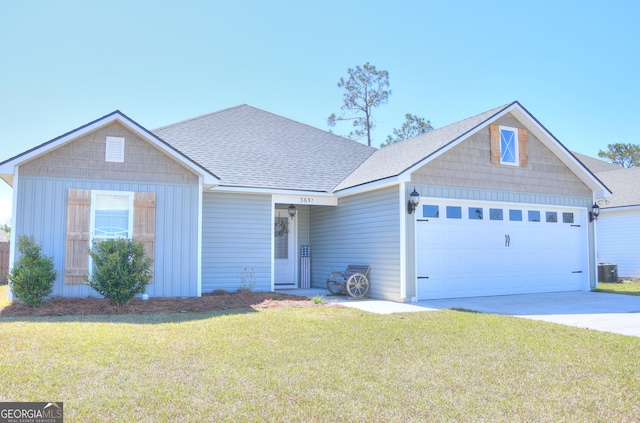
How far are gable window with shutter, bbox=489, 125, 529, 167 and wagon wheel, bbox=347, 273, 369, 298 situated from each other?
4490mm

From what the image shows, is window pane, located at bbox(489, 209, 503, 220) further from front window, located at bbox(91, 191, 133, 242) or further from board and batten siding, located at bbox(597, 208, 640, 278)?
board and batten siding, located at bbox(597, 208, 640, 278)

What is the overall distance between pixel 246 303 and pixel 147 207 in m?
2.97

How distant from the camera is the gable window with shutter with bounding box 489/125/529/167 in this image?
40.9 ft

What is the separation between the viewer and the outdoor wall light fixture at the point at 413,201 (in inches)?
427

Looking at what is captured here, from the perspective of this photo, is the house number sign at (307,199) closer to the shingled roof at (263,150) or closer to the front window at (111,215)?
the shingled roof at (263,150)

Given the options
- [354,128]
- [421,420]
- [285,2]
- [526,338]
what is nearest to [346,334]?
[526,338]

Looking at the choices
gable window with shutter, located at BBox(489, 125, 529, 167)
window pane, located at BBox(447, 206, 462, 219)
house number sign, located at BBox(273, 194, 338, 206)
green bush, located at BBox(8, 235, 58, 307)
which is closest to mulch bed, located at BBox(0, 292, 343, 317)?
green bush, located at BBox(8, 235, 58, 307)

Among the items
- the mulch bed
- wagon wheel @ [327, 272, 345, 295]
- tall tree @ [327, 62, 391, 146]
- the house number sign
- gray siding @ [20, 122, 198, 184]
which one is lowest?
the mulch bed

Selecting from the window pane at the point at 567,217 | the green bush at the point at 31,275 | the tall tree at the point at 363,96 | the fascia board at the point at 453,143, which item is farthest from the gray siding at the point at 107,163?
the tall tree at the point at 363,96

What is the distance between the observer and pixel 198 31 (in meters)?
14.6

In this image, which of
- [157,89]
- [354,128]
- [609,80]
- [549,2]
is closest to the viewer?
[549,2]

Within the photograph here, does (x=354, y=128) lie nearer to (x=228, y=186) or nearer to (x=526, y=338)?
(x=228, y=186)

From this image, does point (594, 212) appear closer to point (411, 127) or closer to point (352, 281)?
point (352, 281)

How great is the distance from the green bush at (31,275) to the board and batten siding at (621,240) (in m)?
18.6
